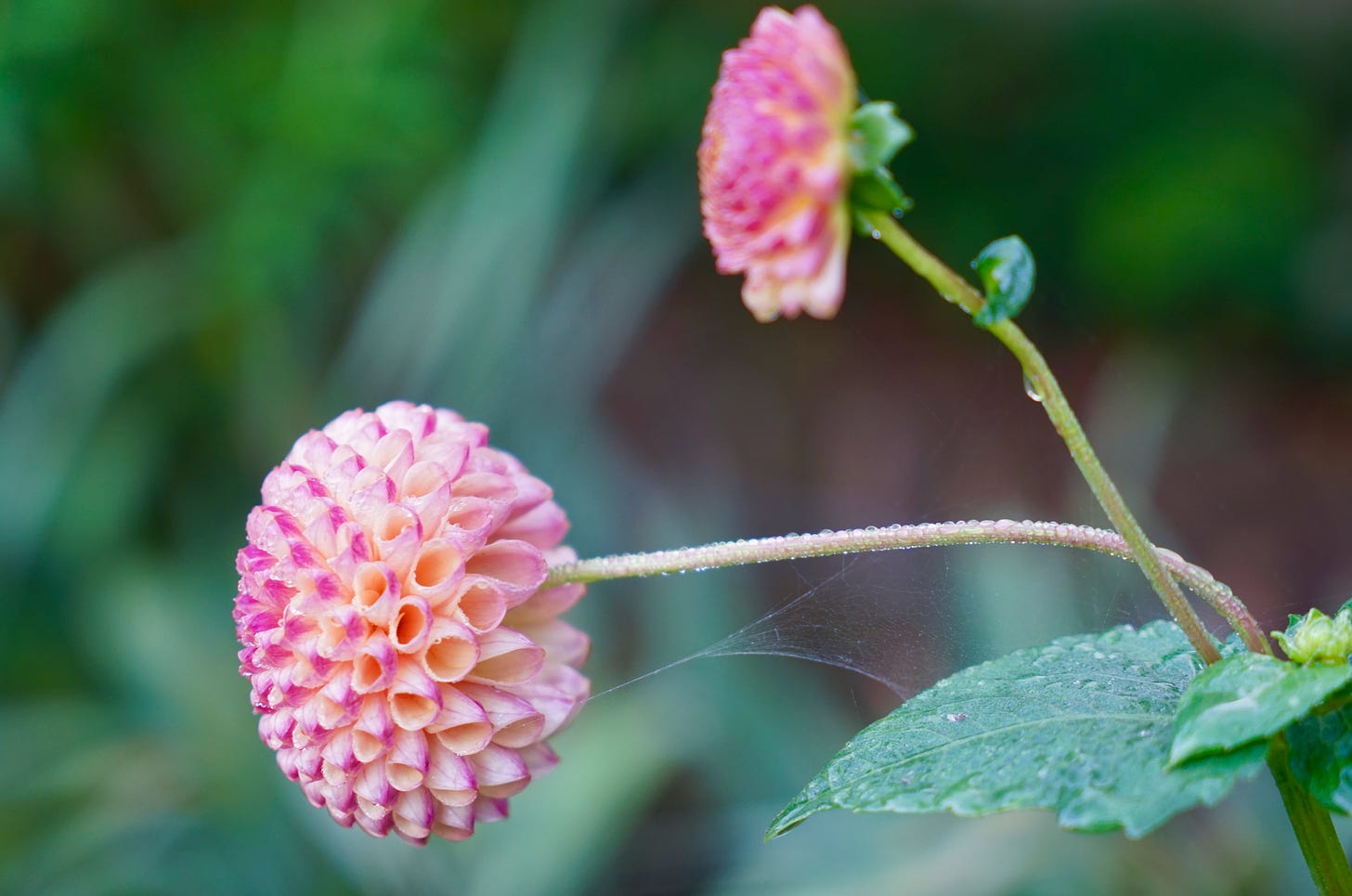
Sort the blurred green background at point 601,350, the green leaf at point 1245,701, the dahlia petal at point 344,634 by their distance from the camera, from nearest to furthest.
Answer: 1. the green leaf at point 1245,701
2. the dahlia petal at point 344,634
3. the blurred green background at point 601,350

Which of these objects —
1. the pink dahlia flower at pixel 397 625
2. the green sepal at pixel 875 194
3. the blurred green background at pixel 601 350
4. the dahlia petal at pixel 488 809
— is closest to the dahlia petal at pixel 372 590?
the pink dahlia flower at pixel 397 625

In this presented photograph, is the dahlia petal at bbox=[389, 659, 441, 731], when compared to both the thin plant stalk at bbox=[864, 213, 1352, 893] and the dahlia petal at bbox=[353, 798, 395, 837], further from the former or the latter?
the thin plant stalk at bbox=[864, 213, 1352, 893]

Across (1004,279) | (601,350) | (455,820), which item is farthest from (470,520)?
(601,350)

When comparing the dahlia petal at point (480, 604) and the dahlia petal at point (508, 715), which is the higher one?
the dahlia petal at point (480, 604)

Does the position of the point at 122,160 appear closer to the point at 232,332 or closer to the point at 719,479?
the point at 232,332

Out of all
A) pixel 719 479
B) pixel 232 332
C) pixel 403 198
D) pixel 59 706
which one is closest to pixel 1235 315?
pixel 719 479

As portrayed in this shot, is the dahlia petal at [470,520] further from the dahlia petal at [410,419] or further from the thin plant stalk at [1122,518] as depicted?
the thin plant stalk at [1122,518]

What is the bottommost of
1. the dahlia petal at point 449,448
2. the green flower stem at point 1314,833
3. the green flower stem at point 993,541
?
the green flower stem at point 1314,833
